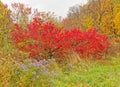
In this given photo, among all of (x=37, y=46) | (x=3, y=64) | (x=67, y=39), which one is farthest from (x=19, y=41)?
(x=3, y=64)

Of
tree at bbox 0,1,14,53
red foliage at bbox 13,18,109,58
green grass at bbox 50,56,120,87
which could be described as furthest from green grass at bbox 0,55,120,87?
tree at bbox 0,1,14,53

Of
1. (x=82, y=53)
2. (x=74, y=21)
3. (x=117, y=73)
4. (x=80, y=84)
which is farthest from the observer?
(x=74, y=21)

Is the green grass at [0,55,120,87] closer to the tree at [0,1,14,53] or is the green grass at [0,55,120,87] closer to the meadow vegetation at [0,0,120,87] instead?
the meadow vegetation at [0,0,120,87]

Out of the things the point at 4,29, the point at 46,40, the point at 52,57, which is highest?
the point at 4,29

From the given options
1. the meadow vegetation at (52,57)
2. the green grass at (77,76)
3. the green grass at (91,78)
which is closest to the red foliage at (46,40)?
the meadow vegetation at (52,57)

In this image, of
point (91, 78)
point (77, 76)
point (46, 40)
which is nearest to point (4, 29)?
point (46, 40)

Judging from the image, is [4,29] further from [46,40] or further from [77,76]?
[77,76]

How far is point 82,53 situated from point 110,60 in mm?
2082

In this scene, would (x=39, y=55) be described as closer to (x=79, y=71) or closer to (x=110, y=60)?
(x=79, y=71)

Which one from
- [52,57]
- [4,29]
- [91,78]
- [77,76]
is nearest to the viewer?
[91,78]

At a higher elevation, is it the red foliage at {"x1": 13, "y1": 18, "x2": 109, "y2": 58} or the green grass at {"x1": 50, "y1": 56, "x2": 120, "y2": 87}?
the red foliage at {"x1": 13, "y1": 18, "x2": 109, "y2": 58}

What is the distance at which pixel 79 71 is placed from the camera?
449 inches

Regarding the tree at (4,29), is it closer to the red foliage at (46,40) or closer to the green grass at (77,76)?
the red foliage at (46,40)

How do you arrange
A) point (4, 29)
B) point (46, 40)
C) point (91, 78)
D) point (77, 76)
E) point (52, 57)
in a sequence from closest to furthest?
point (91, 78)
point (77, 76)
point (46, 40)
point (52, 57)
point (4, 29)
